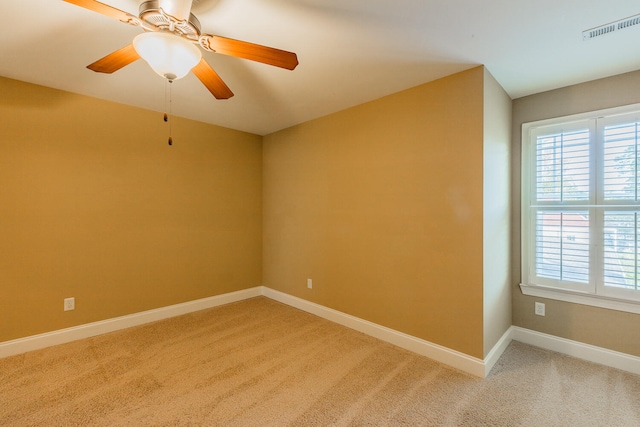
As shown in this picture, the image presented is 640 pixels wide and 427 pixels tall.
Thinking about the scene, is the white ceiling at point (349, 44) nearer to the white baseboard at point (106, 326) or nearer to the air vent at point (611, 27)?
the air vent at point (611, 27)

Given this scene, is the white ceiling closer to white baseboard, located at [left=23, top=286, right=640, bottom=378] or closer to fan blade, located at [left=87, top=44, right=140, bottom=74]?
fan blade, located at [left=87, top=44, right=140, bottom=74]

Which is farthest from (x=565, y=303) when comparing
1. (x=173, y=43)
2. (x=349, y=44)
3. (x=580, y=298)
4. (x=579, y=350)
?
(x=173, y=43)

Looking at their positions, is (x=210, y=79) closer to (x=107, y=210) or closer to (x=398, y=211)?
(x=398, y=211)

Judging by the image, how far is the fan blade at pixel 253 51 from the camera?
152cm

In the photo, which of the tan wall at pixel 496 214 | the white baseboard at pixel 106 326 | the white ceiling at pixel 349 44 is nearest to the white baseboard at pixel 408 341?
the white baseboard at pixel 106 326

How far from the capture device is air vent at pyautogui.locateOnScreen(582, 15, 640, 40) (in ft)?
5.52

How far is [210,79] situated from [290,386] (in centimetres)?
223

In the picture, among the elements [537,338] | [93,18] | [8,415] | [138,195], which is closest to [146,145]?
[138,195]

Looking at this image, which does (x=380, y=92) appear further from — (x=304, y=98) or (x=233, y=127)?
(x=233, y=127)

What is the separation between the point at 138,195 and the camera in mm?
3213

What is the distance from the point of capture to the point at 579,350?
247 cm

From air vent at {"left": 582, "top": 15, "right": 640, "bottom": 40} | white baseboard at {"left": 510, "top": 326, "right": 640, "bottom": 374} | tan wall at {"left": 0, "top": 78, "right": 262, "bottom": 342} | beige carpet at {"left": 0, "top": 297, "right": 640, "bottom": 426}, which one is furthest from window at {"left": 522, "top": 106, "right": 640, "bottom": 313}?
tan wall at {"left": 0, "top": 78, "right": 262, "bottom": 342}

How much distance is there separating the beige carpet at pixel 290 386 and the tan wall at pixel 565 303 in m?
0.24

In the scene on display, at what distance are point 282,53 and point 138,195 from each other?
2.57 m
